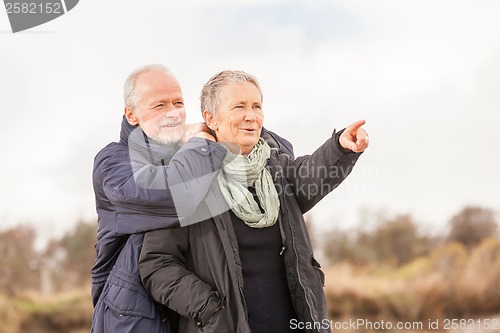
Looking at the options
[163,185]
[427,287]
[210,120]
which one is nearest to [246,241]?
[163,185]

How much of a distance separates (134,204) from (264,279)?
506 millimetres

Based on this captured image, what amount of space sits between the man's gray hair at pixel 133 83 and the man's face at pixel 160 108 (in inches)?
0.5

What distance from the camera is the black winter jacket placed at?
208 cm

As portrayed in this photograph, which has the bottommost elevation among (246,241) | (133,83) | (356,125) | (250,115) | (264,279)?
(264,279)

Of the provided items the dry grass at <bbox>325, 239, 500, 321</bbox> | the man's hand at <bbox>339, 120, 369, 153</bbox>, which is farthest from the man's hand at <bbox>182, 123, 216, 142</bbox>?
the dry grass at <bbox>325, 239, 500, 321</bbox>

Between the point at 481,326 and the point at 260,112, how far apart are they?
4.96 metres

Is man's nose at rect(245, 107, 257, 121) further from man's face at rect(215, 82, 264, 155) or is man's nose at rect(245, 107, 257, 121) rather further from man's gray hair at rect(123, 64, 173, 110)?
man's gray hair at rect(123, 64, 173, 110)

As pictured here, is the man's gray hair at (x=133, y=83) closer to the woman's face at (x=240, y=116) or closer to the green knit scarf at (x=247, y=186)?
the woman's face at (x=240, y=116)

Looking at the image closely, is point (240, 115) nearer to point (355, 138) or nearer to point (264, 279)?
point (355, 138)

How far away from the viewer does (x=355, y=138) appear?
2.16 m

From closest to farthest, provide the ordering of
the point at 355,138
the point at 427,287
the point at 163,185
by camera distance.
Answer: the point at 163,185
the point at 355,138
the point at 427,287

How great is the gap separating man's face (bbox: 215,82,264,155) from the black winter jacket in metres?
0.18

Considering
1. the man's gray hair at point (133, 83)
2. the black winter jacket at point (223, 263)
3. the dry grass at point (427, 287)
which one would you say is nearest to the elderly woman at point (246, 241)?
the black winter jacket at point (223, 263)

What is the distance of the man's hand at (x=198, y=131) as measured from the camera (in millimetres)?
2217
